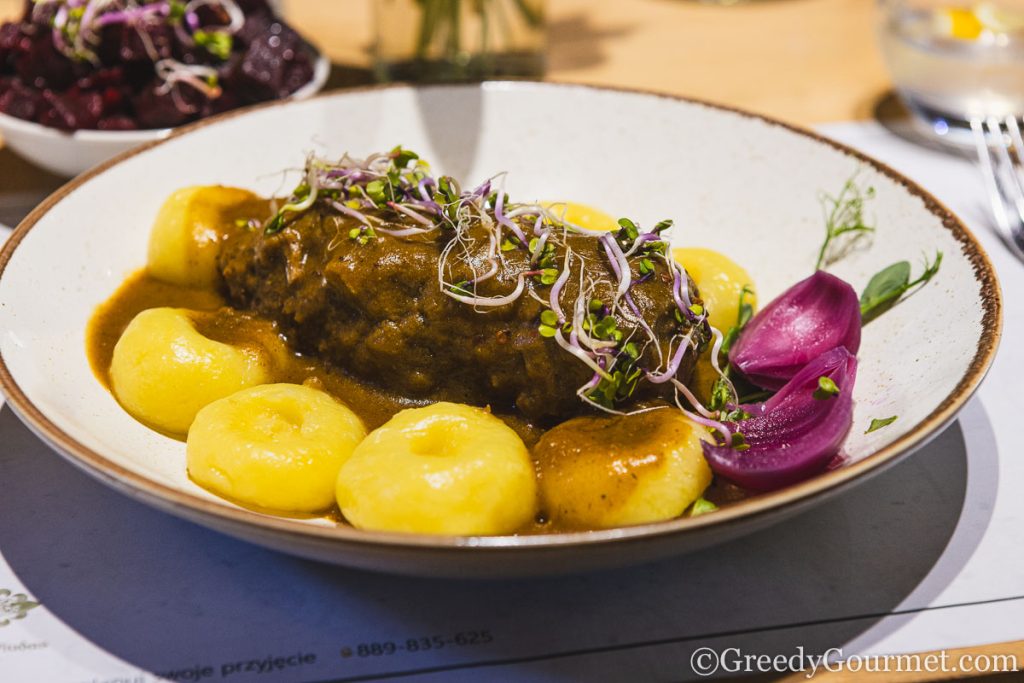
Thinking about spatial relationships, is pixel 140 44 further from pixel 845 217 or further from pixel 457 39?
pixel 845 217

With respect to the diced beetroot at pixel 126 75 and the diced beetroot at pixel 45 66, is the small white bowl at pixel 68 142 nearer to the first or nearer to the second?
the diced beetroot at pixel 126 75

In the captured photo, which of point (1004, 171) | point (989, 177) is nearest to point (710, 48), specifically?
point (1004, 171)

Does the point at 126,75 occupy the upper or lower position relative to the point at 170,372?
upper

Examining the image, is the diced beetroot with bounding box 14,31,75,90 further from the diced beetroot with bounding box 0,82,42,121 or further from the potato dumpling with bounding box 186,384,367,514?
the potato dumpling with bounding box 186,384,367,514

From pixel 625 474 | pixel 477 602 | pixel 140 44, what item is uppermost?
pixel 140 44

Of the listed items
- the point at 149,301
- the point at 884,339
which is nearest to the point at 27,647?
the point at 149,301

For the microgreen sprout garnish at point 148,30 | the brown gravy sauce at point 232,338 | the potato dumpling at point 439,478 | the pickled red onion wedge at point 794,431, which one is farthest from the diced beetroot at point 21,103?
the pickled red onion wedge at point 794,431

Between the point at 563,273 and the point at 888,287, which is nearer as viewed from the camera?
the point at 563,273
